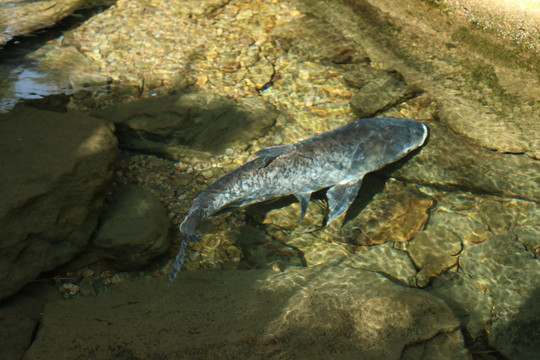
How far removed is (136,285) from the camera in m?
3.22

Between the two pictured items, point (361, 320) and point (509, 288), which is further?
point (509, 288)

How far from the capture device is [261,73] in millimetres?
5539

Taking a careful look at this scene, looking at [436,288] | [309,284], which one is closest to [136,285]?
[309,284]

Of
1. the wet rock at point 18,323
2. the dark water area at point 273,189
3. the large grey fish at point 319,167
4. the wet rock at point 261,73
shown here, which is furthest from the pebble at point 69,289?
the wet rock at point 261,73

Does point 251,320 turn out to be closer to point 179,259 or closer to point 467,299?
point 179,259

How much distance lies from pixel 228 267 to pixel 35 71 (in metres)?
3.88

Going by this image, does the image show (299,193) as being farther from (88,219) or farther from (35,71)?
(35,71)

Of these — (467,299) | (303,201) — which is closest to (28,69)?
(303,201)

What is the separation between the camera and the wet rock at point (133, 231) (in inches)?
136

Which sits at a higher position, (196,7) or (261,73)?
(196,7)

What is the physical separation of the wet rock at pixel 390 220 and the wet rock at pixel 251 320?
29.0 inches

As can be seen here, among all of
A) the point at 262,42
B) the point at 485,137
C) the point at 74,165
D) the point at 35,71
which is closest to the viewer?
the point at 74,165

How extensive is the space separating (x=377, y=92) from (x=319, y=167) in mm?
1609

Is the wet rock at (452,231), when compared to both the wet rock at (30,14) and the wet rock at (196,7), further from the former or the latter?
the wet rock at (30,14)
